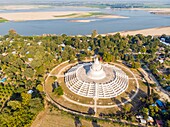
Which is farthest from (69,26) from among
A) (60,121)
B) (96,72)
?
(60,121)

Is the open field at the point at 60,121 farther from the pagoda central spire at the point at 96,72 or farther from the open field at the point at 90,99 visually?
the pagoda central spire at the point at 96,72

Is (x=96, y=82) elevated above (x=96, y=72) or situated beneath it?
situated beneath

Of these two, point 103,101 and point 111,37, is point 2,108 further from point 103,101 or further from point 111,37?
point 111,37

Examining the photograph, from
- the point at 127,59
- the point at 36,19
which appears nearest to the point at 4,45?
the point at 127,59

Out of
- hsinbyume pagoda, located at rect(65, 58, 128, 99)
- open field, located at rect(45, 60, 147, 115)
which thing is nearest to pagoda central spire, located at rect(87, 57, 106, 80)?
hsinbyume pagoda, located at rect(65, 58, 128, 99)

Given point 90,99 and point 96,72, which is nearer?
point 90,99

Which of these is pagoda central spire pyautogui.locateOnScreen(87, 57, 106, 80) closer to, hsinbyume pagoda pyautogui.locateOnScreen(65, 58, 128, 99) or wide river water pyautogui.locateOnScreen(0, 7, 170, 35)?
hsinbyume pagoda pyautogui.locateOnScreen(65, 58, 128, 99)

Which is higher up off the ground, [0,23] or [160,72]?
[0,23]

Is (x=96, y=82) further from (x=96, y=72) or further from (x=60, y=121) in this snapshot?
(x=60, y=121)

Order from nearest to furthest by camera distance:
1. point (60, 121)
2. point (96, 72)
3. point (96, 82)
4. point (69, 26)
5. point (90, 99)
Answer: point (60, 121)
point (90, 99)
point (96, 82)
point (96, 72)
point (69, 26)
